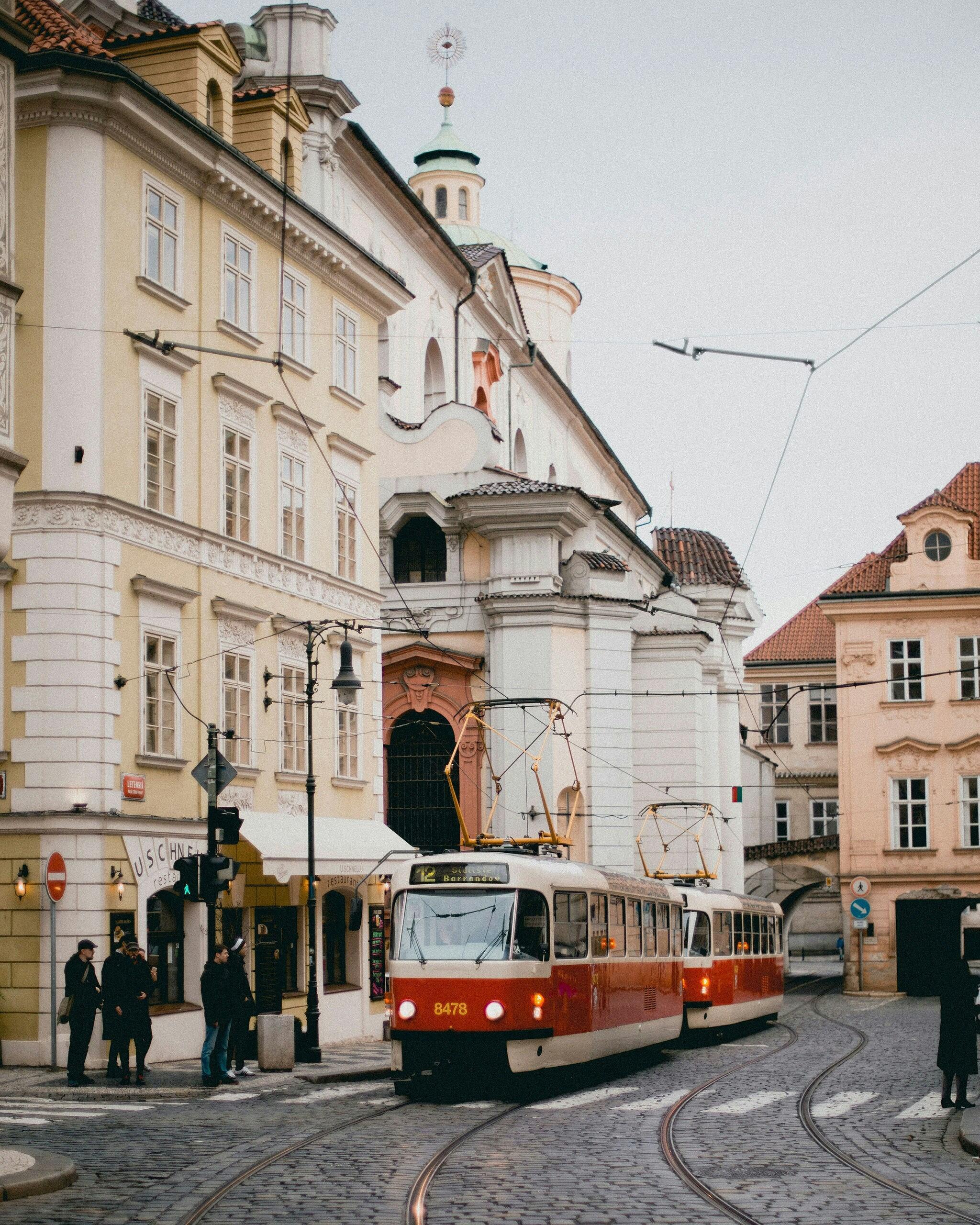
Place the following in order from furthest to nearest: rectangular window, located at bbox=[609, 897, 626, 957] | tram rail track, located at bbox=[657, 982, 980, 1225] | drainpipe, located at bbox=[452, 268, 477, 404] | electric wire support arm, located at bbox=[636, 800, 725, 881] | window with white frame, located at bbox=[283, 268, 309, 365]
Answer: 1. drainpipe, located at bbox=[452, 268, 477, 404]
2. electric wire support arm, located at bbox=[636, 800, 725, 881]
3. window with white frame, located at bbox=[283, 268, 309, 365]
4. rectangular window, located at bbox=[609, 897, 626, 957]
5. tram rail track, located at bbox=[657, 982, 980, 1225]

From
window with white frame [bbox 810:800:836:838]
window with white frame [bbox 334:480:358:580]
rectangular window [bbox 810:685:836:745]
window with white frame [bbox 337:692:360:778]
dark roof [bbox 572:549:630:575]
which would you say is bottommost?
window with white frame [bbox 810:800:836:838]

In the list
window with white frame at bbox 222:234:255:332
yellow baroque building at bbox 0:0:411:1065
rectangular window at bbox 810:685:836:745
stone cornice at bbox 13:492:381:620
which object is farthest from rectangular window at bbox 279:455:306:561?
rectangular window at bbox 810:685:836:745

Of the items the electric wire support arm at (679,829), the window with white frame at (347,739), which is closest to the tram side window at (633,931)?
the window with white frame at (347,739)

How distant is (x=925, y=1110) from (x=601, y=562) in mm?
26214

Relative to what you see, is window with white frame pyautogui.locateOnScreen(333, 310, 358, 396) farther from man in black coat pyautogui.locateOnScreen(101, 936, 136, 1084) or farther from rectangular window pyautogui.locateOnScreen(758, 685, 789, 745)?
rectangular window pyautogui.locateOnScreen(758, 685, 789, 745)

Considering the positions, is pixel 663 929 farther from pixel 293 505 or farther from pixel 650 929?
pixel 293 505

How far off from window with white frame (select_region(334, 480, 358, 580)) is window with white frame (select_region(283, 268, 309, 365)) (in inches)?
103

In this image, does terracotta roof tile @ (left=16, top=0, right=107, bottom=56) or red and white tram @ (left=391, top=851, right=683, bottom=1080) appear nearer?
red and white tram @ (left=391, top=851, right=683, bottom=1080)

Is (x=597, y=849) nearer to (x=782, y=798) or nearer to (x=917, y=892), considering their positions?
(x=917, y=892)

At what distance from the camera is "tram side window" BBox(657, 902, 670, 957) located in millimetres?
27578

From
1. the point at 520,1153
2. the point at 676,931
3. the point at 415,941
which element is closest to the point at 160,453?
the point at 415,941

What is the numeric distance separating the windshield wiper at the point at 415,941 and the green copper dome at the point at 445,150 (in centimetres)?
4544

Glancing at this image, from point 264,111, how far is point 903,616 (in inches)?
1205

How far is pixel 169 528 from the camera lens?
26125 millimetres
